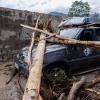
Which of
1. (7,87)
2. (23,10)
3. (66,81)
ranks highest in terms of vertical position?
(23,10)

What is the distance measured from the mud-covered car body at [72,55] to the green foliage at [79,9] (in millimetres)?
8546

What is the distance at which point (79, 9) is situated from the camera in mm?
17234

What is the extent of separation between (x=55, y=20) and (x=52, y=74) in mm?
6335

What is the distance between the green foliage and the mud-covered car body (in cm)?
855

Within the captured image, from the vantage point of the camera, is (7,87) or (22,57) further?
(22,57)

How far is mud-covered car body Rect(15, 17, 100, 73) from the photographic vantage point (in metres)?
7.47

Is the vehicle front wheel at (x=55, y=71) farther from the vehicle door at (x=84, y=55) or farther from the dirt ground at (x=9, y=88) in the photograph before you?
the dirt ground at (x=9, y=88)

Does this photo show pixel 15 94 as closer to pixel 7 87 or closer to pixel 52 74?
pixel 7 87

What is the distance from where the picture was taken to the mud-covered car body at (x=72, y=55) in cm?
747

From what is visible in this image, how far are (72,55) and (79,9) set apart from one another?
9808mm

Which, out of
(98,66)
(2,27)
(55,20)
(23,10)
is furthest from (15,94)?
(55,20)

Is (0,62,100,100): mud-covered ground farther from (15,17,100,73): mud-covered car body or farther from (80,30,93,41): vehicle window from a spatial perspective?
(80,30,93,41): vehicle window

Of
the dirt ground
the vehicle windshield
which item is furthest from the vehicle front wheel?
the vehicle windshield

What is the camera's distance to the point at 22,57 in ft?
25.8
